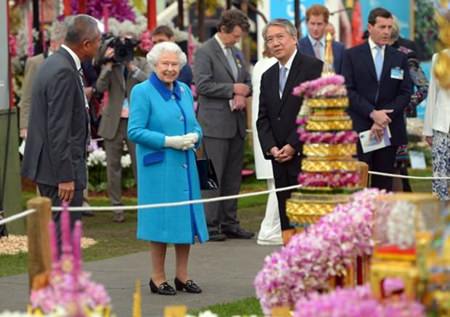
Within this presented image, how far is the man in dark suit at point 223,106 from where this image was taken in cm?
1456

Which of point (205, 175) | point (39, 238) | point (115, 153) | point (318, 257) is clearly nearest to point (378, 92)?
point (205, 175)

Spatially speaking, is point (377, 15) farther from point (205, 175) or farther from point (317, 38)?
point (205, 175)

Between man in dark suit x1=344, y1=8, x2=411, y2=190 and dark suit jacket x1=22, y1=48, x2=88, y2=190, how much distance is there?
3.94 m

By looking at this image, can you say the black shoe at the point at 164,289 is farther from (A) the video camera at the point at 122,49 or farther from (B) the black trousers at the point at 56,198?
(A) the video camera at the point at 122,49

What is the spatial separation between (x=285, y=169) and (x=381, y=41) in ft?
9.31

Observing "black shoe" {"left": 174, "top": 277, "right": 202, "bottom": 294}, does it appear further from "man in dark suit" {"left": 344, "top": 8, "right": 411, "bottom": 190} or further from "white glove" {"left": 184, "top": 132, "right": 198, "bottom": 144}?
"man in dark suit" {"left": 344, "top": 8, "right": 411, "bottom": 190}

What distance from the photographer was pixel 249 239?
48.2 ft

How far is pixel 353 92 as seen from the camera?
A: 13.9m

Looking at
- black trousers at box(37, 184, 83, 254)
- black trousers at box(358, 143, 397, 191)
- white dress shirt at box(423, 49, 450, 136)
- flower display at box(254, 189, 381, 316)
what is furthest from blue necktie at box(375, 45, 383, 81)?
flower display at box(254, 189, 381, 316)

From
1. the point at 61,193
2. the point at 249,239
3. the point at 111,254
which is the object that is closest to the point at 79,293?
the point at 61,193

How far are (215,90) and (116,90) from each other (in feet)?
6.49

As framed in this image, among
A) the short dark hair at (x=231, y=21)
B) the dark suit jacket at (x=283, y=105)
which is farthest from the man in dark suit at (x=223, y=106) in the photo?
the dark suit jacket at (x=283, y=105)

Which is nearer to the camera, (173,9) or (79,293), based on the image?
(79,293)

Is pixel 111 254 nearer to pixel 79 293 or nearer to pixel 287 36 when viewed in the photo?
pixel 287 36
